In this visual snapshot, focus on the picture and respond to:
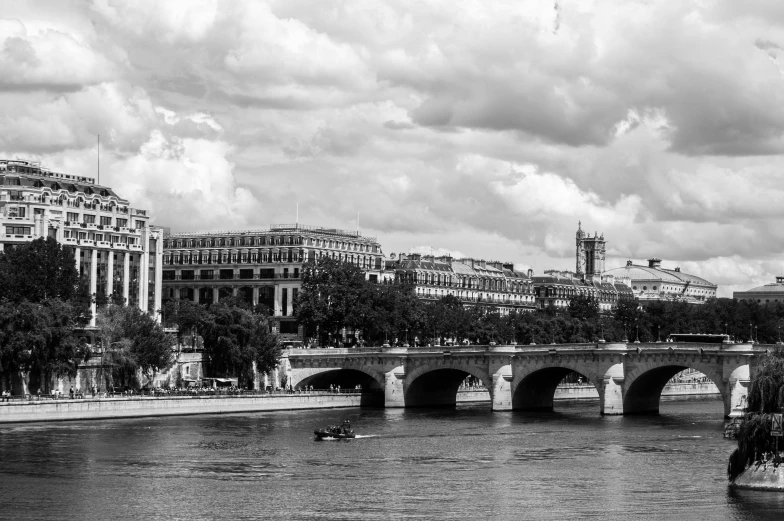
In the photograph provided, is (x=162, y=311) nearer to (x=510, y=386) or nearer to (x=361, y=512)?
(x=510, y=386)

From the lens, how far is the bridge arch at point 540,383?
154 metres

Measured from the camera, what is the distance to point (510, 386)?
522 feet

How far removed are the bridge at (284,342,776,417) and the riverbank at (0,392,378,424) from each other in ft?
17.4

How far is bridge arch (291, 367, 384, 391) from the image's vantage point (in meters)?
169

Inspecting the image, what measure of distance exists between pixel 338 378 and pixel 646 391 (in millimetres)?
38688

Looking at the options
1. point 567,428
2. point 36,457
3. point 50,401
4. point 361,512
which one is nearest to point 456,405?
point 567,428

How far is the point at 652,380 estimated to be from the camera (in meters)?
154

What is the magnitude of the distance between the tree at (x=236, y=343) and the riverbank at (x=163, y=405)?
28.4ft

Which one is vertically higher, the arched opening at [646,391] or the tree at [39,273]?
the tree at [39,273]

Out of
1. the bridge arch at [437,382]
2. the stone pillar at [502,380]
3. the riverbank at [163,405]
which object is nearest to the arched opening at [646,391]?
the stone pillar at [502,380]

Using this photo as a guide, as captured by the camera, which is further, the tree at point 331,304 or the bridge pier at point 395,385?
the tree at point 331,304

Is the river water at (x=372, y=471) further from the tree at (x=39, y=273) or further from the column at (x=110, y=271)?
the column at (x=110, y=271)

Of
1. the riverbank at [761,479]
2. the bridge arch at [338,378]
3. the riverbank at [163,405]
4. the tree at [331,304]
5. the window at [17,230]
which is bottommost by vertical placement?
the riverbank at [761,479]

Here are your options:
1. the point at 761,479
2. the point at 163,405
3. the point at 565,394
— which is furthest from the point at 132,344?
the point at 761,479
